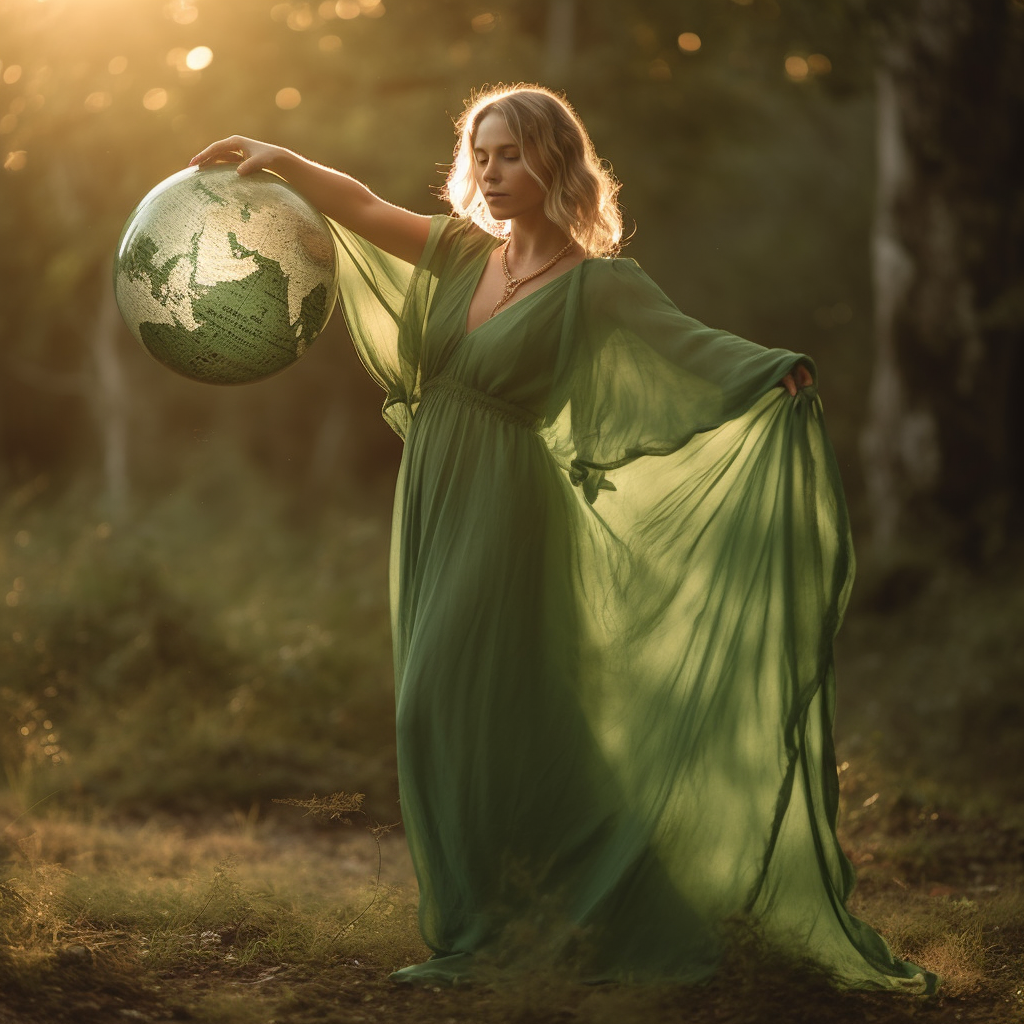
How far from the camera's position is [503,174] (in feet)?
13.4

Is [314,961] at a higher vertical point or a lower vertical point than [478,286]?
lower

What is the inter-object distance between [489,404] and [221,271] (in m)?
0.91

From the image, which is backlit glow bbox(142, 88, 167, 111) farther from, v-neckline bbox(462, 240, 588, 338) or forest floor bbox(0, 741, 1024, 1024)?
v-neckline bbox(462, 240, 588, 338)

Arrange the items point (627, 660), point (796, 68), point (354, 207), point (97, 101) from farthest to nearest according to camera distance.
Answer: point (796, 68)
point (97, 101)
point (354, 207)
point (627, 660)

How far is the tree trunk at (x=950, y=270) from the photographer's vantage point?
34.6 ft

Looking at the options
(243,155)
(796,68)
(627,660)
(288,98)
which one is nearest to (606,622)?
(627,660)

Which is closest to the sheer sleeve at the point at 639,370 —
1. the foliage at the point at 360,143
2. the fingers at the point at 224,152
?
the fingers at the point at 224,152

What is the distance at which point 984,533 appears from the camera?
11.3 metres

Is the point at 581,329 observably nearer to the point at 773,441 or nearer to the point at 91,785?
the point at 773,441

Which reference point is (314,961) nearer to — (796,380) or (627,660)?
(627,660)

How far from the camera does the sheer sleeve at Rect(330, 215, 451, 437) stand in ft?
14.6

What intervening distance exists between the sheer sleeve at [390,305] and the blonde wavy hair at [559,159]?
1.42 feet

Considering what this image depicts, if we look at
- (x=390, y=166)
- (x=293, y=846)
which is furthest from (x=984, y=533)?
(x=293, y=846)

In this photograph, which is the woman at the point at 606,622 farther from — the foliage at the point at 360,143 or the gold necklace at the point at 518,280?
the foliage at the point at 360,143
